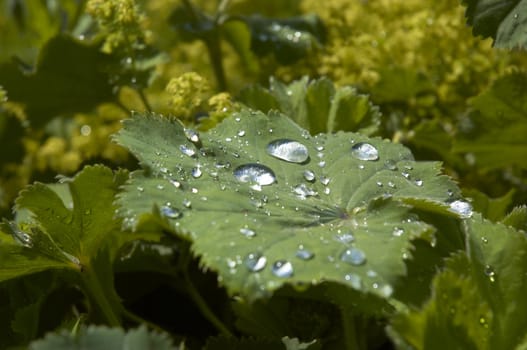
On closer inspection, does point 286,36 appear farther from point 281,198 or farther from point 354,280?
point 354,280

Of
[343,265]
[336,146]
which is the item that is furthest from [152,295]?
[343,265]

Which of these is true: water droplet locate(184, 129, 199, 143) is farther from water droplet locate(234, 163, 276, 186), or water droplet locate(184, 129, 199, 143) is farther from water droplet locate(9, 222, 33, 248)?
water droplet locate(9, 222, 33, 248)

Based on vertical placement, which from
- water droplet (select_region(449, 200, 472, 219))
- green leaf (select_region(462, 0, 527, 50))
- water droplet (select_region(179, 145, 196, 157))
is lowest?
water droplet (select_region(449, 200, 472, 219))

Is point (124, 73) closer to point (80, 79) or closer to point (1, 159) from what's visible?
point (80, 79)

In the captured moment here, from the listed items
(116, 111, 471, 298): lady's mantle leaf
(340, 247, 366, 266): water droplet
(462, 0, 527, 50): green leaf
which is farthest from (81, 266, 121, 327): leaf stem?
(462, 0, 527, 50): green leaf

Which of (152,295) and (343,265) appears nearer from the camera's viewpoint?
(343,265)

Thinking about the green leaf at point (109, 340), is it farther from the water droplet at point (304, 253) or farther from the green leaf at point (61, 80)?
the green leaf at point (61, 80)

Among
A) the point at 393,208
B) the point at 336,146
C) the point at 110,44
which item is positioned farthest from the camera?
the point at 110,44

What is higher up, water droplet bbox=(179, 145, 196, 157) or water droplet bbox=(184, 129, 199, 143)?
water droplet bbox=(184, 129, 199, 143)

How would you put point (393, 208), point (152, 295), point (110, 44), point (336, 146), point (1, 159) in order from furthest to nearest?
point (1, 159)
point (110, 44)
point (152, 295)
point (336, 146)
point (393, 208)
